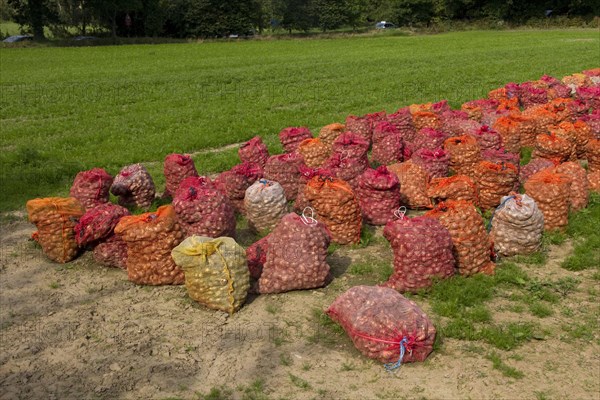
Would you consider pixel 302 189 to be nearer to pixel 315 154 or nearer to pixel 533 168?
pixel 315 154

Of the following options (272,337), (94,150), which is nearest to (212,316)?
(272,337)

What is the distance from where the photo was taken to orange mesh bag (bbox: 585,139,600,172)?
361 inches

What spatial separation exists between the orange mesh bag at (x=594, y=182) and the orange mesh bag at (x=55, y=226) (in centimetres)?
697

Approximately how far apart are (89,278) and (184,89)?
14.9m

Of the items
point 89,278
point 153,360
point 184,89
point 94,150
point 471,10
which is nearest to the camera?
point 153,360

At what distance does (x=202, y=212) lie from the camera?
666cm

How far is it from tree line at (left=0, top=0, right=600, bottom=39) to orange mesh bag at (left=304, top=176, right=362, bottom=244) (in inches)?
2043

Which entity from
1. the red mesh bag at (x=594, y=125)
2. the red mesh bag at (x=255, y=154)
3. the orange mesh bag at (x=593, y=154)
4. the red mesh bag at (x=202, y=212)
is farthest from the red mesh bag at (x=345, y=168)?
the red mesh bag at (x=594, y=125)

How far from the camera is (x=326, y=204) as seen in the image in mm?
7215

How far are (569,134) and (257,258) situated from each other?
5831mm

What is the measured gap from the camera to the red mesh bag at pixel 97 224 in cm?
686

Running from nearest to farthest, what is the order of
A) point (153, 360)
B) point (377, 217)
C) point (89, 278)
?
point (153, 360) → point (89, 278) → point (377, 217)

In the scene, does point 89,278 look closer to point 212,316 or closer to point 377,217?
point 212,316

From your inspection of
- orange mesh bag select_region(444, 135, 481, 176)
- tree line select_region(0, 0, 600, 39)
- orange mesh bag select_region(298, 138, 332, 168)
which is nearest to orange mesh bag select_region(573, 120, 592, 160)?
orange mesh bag select_region(444, 135, 481, 176)
